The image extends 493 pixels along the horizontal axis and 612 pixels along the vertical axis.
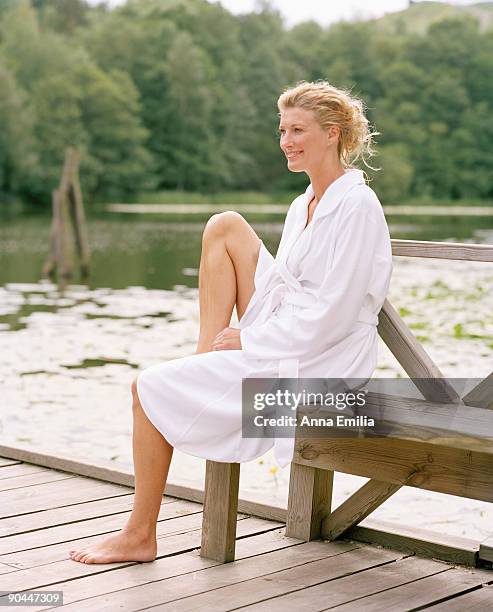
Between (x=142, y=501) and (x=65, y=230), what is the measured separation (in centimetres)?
1419

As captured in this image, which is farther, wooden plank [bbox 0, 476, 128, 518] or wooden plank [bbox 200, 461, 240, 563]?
wooden plank [bbox 0, 476, 128, 518]

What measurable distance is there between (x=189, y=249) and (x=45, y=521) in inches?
763

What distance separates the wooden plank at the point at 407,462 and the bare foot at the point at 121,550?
543 millimetres

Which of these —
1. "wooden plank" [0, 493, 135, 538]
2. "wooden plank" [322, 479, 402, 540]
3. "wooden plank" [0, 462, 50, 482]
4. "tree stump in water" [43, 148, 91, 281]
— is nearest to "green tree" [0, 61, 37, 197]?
"tree stump in water" [43, 148, 91, 281]

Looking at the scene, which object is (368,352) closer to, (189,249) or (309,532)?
(309,532)

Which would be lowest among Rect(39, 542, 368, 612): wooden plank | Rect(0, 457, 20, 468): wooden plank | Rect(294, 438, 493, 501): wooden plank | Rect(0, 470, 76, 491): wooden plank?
Rect(0, 457, 20, 468): wooden plank

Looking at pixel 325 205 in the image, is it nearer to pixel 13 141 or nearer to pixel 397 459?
pixel 397 459

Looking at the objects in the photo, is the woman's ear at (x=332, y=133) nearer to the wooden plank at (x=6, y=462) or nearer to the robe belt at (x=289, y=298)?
the robe belt at (x=289, y=298)

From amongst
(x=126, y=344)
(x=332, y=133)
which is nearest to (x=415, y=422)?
(x=332, y=133)

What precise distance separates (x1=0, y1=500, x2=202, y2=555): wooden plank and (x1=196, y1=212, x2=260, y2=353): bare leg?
664 millimetres

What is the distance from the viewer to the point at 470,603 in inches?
115

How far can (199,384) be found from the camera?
3084 mm

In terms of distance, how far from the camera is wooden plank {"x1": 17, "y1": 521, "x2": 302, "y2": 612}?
2904 millimetres

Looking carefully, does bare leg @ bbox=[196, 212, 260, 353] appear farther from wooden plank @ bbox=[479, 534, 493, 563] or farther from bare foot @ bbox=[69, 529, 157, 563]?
wooden plank @ bbox=[479, 534, 493, 563]
